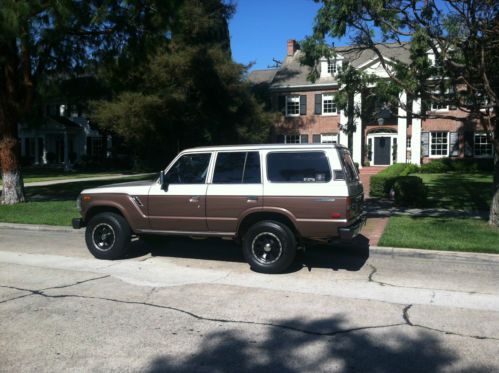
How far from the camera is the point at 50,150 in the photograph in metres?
43.3

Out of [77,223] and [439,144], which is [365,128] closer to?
[439,144]

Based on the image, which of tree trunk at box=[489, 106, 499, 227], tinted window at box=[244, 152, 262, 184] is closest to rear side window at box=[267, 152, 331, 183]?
tinted window at box=[244, 152, 262, 184]

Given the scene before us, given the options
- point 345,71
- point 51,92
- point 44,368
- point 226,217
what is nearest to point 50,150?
point 51,92

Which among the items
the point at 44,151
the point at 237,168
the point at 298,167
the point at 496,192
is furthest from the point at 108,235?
the point at 44,151

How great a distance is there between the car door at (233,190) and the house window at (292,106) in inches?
1183

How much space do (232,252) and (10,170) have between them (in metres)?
9.85

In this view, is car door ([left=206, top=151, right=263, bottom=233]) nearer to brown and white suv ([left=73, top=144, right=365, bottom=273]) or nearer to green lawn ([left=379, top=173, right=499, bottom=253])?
brown and white suv ([left=73, top=144, right=365, bottom=273])

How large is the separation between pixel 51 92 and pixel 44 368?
14.9 m

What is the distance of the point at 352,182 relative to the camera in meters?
7.33

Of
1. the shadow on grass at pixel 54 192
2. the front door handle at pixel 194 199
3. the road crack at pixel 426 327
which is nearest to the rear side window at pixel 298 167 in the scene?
the front door handle at pixel 194 199

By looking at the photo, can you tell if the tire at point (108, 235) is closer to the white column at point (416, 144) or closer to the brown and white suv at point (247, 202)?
the brown and white suv at point (247, 202)

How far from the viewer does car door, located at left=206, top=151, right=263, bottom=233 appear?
23.9 ft

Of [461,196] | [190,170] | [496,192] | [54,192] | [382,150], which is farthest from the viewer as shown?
[382,150]

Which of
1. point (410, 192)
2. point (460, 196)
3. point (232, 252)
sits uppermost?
point (410, 192)
